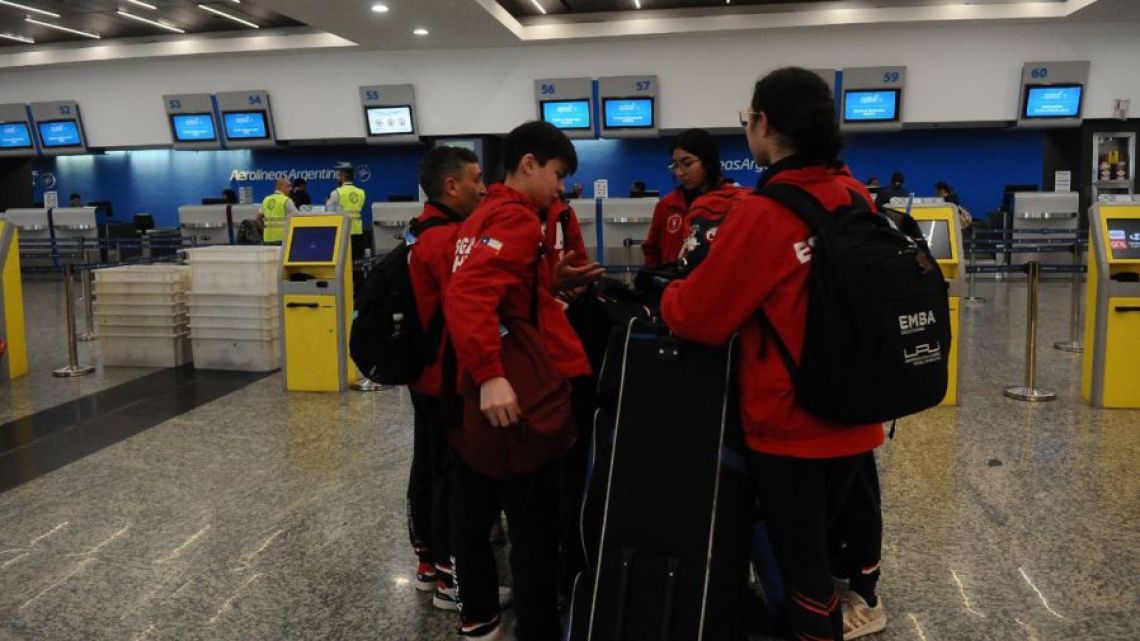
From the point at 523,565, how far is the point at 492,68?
37.5ft

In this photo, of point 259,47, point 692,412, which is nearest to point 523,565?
point 692,412

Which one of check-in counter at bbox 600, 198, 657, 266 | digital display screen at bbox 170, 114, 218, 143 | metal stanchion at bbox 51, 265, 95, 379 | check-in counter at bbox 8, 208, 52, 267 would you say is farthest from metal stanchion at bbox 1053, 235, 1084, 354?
check-in counter at bbox 8, 208, 52, 267

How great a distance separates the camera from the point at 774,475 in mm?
2070

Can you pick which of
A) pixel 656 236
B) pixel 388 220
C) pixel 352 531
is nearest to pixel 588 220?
pixel 388 220

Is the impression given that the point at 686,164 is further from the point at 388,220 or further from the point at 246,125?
the point at 246,125

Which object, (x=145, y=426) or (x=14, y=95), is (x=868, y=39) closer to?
(x=145, y=426)

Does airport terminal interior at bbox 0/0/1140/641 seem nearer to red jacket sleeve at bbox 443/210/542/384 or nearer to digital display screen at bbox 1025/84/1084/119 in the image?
digital display screen at bbox 1025/84/1084/119

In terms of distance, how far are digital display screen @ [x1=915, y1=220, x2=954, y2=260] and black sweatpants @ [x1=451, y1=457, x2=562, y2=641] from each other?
4117mm

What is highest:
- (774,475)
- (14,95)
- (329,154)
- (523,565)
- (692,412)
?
(14,95)

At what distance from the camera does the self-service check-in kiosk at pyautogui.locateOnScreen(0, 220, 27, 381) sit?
22.4ft

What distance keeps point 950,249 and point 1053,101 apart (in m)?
7.83

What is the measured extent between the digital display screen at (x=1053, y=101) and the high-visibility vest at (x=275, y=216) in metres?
10.0

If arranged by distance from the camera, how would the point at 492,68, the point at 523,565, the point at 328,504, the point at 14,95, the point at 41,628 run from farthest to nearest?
the point at 14,95 → the point at 492,68 → the point at 328,504 → the point at 41,628 → the point at 523,565

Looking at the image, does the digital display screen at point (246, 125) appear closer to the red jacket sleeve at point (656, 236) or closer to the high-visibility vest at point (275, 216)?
the high-visibility vest at point (275, 216)
